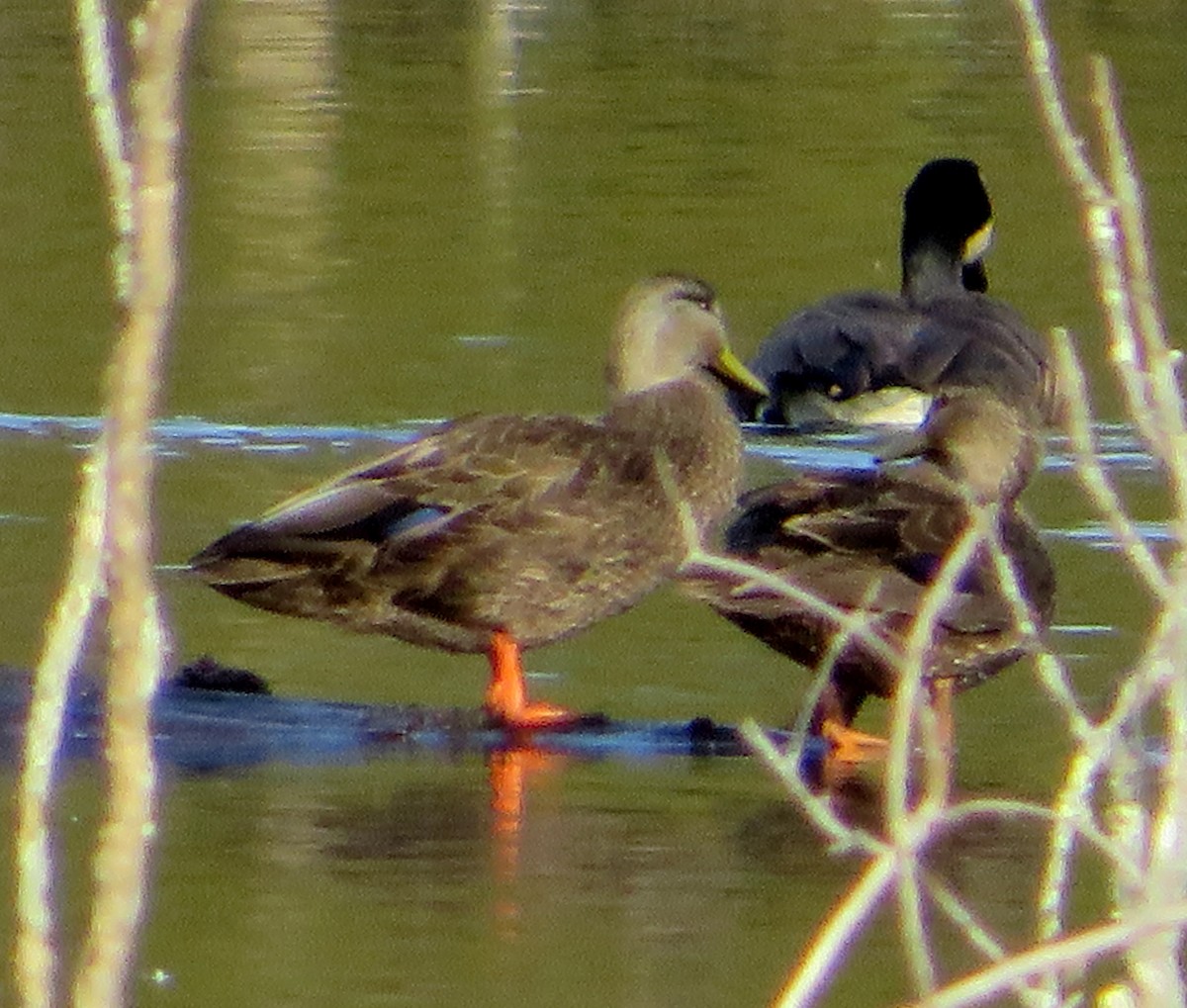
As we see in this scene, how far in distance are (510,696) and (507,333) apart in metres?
6.06

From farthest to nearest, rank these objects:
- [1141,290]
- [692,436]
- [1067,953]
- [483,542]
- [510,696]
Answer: [692,436] < [483,542] < [510,696] < [1141,290] < [1067,953]

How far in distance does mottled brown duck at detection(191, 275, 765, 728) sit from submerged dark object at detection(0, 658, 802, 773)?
180 mm

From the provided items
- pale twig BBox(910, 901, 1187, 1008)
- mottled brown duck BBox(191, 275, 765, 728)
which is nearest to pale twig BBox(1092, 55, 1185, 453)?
pale twig BBox(910, 901, 1187, 1008)

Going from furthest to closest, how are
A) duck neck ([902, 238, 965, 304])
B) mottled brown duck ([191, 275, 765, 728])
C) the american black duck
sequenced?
duck neck ([902, 238, 965, 304]) < the american black duck < mottled brown duck ([191, 275, 765, 728])

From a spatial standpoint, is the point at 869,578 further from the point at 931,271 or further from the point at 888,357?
the point at 931,271

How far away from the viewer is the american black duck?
1253 centimetres

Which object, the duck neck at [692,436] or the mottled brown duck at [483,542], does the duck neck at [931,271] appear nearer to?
the duck neck at [692,436]

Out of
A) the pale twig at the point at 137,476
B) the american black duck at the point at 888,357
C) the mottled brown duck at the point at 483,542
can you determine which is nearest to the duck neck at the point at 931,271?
the american black duck at the point at 888,357

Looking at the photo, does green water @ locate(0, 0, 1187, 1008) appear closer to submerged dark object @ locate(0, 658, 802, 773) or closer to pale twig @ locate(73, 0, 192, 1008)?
submerged dark object @ locate(0, 658, 802, 773)

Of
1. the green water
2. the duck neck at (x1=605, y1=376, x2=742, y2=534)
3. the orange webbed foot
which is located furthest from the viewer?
the duck neck at (x1=605, y1=376, x2=742, y2=534)

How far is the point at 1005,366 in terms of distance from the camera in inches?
507

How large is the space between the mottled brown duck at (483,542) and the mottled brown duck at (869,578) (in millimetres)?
274

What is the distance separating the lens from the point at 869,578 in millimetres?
7227

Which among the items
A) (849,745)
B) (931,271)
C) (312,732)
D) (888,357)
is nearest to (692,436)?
(849,745)
